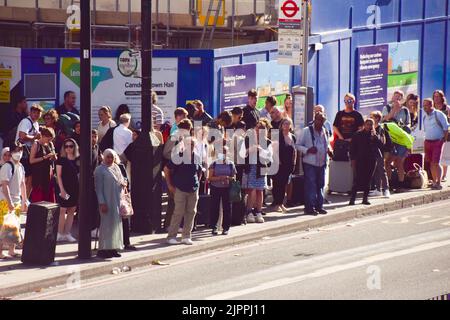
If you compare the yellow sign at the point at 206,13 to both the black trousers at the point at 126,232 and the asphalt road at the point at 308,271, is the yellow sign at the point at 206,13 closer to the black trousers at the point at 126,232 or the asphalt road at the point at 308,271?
the asphalt road at the point at 308,271

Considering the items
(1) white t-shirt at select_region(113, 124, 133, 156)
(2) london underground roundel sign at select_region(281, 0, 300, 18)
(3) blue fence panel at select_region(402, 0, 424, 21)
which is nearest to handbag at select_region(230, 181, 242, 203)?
(1) white t-shirt at select_region(113, 124, 133, 156)

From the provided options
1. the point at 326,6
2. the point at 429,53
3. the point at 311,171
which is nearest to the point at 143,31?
the point at 311,171

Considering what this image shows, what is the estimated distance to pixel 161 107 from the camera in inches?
902

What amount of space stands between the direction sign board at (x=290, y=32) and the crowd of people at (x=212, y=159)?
3.13 ft

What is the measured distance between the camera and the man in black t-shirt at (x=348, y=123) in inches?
888

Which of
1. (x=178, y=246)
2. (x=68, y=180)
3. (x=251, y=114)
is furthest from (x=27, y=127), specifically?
(x=178, y=246)

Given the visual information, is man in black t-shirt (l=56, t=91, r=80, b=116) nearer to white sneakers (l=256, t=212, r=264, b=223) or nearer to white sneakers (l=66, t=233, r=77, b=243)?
white sneakers (l=256, t=212, r=264, b=223)

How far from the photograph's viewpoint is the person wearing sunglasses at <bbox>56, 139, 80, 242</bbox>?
57.0 ft

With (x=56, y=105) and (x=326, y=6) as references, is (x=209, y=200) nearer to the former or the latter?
(x=56, y=105)

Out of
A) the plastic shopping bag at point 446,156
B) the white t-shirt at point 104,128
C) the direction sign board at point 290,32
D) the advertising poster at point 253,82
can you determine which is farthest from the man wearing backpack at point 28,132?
the plastic shopping bag at point 446,156

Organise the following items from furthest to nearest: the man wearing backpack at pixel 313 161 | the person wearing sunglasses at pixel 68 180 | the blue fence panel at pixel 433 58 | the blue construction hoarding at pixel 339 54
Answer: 1. the blue fence panel at pixel 433 58
2. the blue construction hoarding at pixel 339 54
3. the man wearing backpack at pixel 313 161
4. the person wearing sunglasses at pixel 68 180

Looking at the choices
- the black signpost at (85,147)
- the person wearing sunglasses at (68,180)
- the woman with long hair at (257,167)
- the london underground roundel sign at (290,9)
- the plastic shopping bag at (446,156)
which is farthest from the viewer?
the plastic shopping bag at (446,156)

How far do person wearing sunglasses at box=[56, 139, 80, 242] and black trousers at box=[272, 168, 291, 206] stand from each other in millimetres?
4353

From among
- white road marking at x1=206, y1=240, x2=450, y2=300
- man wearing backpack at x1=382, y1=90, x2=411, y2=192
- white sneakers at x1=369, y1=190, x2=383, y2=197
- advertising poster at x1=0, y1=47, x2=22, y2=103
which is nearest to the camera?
white road marking at x1=206, y1=240, x2=450, y2=300
